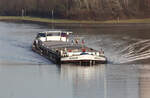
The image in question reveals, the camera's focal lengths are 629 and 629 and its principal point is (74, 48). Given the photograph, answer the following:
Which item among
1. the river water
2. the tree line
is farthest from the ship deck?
the tree line

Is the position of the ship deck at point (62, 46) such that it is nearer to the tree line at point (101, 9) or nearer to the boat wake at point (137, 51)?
the boat wake at point (137, 51)

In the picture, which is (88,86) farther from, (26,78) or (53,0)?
(53,0)

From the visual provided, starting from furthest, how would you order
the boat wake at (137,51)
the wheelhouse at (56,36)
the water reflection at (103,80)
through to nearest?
1. the wheelhouse at (56,36)
2. the boat wake at (137,51)
3. the water reflection at (103,80)

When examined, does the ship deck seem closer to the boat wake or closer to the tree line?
the boat wake

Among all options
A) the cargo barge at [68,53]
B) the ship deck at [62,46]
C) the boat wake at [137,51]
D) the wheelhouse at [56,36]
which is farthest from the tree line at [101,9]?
the ship deck at [62,46]

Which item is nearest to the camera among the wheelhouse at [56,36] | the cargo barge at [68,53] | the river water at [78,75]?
the river water at [78,75]

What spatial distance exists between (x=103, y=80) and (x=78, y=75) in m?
4.04

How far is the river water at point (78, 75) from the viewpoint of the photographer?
5622 centimetres

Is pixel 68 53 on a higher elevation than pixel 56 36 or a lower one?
lower

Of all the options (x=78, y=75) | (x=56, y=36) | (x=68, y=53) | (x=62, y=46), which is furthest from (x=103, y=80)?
(x=56, y=36)

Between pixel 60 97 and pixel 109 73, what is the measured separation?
13.9m

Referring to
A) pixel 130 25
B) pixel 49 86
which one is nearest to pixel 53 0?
pixel 130 25

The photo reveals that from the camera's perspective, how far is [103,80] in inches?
2484

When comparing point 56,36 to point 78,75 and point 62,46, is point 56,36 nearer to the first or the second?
point 62,46
